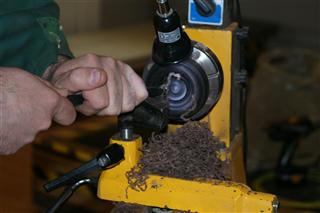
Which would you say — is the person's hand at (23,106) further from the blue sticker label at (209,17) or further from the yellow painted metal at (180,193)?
the blue sticker label at (209,17)

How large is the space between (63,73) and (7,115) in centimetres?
16

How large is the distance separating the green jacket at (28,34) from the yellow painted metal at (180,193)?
0.32 meters

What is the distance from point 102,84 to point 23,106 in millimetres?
121

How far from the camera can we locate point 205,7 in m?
1.09

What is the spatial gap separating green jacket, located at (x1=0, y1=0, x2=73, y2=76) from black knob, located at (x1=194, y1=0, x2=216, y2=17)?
10.6 inches

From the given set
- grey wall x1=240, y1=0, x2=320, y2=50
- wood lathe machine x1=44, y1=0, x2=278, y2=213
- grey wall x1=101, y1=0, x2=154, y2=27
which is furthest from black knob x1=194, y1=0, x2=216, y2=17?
grey wall x1=240, y1=0, x2=320, y2=50

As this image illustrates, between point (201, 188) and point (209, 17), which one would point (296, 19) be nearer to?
point (209, 17)

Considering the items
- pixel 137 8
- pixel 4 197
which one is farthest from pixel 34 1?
pixel 137 8

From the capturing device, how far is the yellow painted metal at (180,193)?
912 mm

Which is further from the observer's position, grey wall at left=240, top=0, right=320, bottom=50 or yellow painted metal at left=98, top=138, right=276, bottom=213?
grey wall at left=240, top=0, right=320, bottom=50

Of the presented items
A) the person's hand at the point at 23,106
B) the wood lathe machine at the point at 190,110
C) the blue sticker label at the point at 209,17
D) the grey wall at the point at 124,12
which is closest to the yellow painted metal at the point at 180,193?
the wood lathe machine at the point at 190,110

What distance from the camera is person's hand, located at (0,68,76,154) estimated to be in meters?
0.85

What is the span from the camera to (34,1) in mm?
1251

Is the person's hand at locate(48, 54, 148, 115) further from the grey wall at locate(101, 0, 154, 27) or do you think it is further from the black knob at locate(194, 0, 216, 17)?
the grey wall at locate(101, 0, 154, 27)
